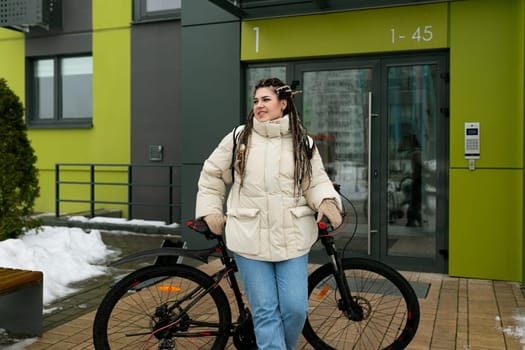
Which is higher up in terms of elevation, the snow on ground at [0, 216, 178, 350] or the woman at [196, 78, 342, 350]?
the woman at [196, 78, 342, 350]

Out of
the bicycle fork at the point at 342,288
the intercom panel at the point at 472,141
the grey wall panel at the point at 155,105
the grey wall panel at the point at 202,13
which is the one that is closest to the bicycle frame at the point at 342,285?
the bicycle fork at the point at 342,288

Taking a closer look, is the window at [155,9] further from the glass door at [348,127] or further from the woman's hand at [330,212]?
the woman's hand at [330,212]

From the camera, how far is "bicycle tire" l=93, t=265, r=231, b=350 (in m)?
3.00

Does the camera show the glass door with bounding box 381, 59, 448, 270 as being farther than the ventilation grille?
No

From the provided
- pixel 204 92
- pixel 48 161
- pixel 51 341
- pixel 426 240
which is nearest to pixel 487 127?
pixel 426 240

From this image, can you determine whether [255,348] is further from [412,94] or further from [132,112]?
[132,112]

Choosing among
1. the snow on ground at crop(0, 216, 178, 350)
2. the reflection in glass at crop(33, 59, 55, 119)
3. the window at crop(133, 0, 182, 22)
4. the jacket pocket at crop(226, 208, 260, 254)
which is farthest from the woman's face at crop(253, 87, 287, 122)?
the reflection in glass at crop(33, 59, 55, 119)

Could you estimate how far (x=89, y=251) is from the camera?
6992 millimetres

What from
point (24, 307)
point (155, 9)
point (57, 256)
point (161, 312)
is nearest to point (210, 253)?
point (161, 312)

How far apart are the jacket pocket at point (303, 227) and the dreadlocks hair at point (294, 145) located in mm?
107

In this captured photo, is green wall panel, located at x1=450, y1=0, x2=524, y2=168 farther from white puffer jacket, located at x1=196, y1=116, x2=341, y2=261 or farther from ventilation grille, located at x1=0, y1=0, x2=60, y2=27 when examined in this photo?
ventilation grille, located at x1=0, y1=0, x2=60, y2=27

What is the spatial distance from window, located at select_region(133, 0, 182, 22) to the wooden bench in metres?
6.70

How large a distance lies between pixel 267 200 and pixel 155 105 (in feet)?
24.6

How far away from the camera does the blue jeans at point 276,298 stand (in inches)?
110
